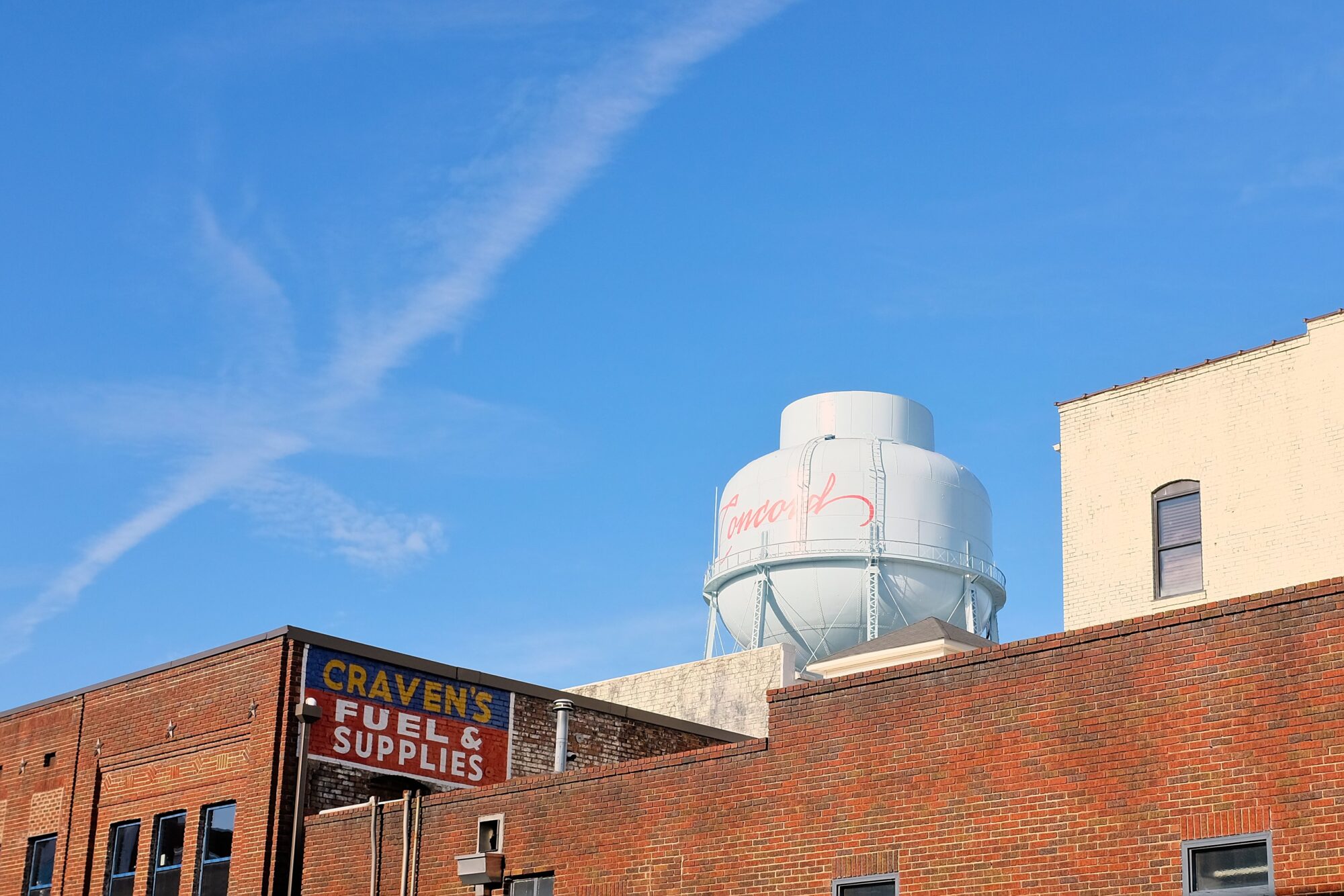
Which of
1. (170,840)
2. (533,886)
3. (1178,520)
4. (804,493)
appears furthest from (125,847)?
(804,493)

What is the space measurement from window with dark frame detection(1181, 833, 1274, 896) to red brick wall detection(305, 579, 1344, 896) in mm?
102

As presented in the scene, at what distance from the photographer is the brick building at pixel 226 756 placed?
26.5m

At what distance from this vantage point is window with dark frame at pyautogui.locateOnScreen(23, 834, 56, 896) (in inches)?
1204

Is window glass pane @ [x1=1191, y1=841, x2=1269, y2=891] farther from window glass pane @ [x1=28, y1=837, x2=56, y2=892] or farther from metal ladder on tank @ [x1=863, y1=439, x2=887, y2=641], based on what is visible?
metal ladder on tank @ [x1=863, y1=439, x2=887, y2=641]

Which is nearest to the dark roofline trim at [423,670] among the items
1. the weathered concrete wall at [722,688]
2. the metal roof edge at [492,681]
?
the metal roof edge at [492,681]

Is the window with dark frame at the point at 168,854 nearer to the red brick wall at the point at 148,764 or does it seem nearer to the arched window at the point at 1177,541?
the red brick wall at the point at 148,764

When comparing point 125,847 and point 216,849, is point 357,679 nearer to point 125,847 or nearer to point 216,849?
point 216,849

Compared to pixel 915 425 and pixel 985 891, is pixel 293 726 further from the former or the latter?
pixel 915 425

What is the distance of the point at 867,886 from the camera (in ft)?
60.5

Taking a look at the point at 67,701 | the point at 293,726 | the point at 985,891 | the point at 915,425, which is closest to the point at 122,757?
the point at 67,701

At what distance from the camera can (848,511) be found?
4509cm

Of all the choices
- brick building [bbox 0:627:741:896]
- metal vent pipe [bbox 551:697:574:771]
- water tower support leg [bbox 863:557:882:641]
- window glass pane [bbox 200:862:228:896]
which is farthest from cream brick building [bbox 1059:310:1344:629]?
water tower support leg [bbox 863:557:882:641]

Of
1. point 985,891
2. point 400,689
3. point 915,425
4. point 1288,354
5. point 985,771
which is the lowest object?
point 985,891

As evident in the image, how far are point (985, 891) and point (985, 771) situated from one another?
1189mm
